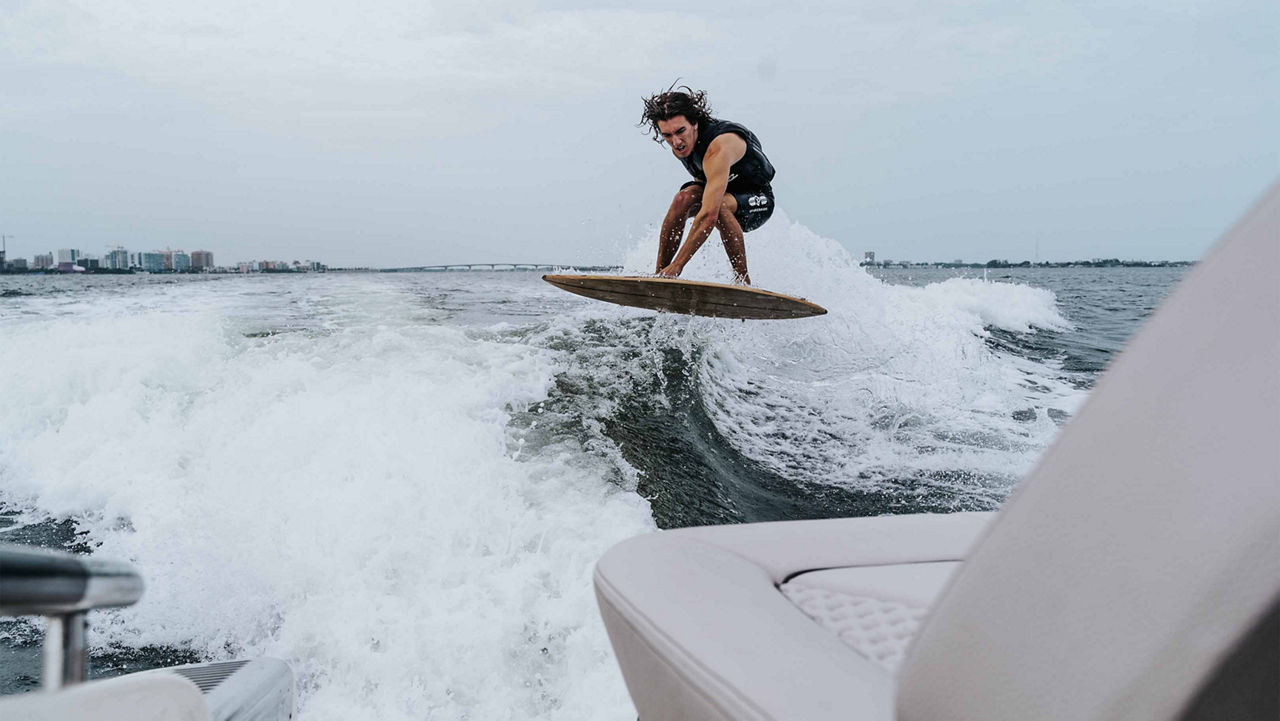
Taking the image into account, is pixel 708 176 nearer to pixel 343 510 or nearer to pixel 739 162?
pixel 739 162

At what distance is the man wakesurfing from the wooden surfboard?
0.25 m

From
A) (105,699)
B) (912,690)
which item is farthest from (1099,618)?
(105,699)

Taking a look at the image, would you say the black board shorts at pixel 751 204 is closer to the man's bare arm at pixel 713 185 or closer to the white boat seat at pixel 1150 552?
the man's bare arm at pixel 713 185

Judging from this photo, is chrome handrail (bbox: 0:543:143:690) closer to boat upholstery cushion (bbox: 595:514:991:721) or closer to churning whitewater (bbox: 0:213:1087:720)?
boat upholstery cushion (bbox: 595:514:991:721)

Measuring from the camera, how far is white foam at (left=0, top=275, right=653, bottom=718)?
211 cm

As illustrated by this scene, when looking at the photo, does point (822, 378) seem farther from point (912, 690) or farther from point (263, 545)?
point (912, 690)

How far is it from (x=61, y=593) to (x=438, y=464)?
2.55 m

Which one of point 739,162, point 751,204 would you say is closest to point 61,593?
point 739,162

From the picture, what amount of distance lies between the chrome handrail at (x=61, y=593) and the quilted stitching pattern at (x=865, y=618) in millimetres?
718

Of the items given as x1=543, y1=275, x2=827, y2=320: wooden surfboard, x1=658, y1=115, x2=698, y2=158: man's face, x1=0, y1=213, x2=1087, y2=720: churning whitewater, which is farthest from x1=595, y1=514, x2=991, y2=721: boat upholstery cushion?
x1=658, y1=115, x2=698, y2=158: man's face

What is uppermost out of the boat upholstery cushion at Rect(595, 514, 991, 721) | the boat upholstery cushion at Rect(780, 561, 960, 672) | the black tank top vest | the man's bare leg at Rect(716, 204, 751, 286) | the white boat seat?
the black tank top vest

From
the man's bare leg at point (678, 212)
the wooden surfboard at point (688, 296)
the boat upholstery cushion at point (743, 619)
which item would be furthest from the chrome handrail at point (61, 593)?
the man's bare leg at point (678, 212)

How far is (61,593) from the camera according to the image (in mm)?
530

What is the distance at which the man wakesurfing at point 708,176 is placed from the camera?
18.8 feet
